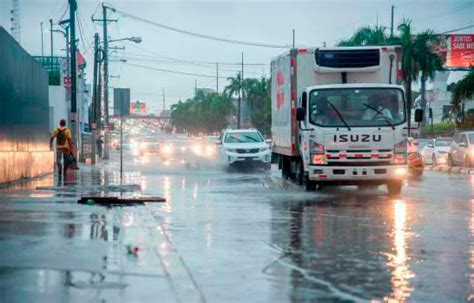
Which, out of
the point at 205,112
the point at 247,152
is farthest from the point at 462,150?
the point at 205,112

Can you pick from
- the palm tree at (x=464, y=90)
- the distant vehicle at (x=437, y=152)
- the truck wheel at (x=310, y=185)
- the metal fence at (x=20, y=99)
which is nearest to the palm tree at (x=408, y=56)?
the palm tree at (x=464, y=90)

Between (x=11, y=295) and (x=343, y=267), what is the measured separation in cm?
406

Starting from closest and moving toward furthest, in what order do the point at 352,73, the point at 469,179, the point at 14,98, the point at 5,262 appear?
the point at 5,262 < the point at 352,73 < the point at 14,98 < the point at 469,179

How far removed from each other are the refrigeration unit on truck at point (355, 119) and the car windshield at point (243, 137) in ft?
50.5

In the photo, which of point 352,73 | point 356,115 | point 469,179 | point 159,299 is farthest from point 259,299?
point 469,179

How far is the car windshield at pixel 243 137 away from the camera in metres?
36.3

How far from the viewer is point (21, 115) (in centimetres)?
2633

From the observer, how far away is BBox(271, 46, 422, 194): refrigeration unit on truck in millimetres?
19234

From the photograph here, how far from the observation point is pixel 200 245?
11398 mm

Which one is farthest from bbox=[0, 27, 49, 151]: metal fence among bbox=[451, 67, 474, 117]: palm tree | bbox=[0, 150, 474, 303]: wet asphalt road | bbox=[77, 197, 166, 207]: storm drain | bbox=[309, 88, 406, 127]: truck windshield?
bbox=[451, 67, 474, 117]: palm tree

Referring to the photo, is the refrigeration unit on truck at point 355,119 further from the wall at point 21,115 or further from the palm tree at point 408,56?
the palm tree at point 408,56

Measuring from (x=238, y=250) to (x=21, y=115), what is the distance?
1718 cm

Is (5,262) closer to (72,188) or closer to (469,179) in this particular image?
(72,188)

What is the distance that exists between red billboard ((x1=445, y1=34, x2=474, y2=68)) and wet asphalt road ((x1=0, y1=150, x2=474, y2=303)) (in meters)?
74.8
